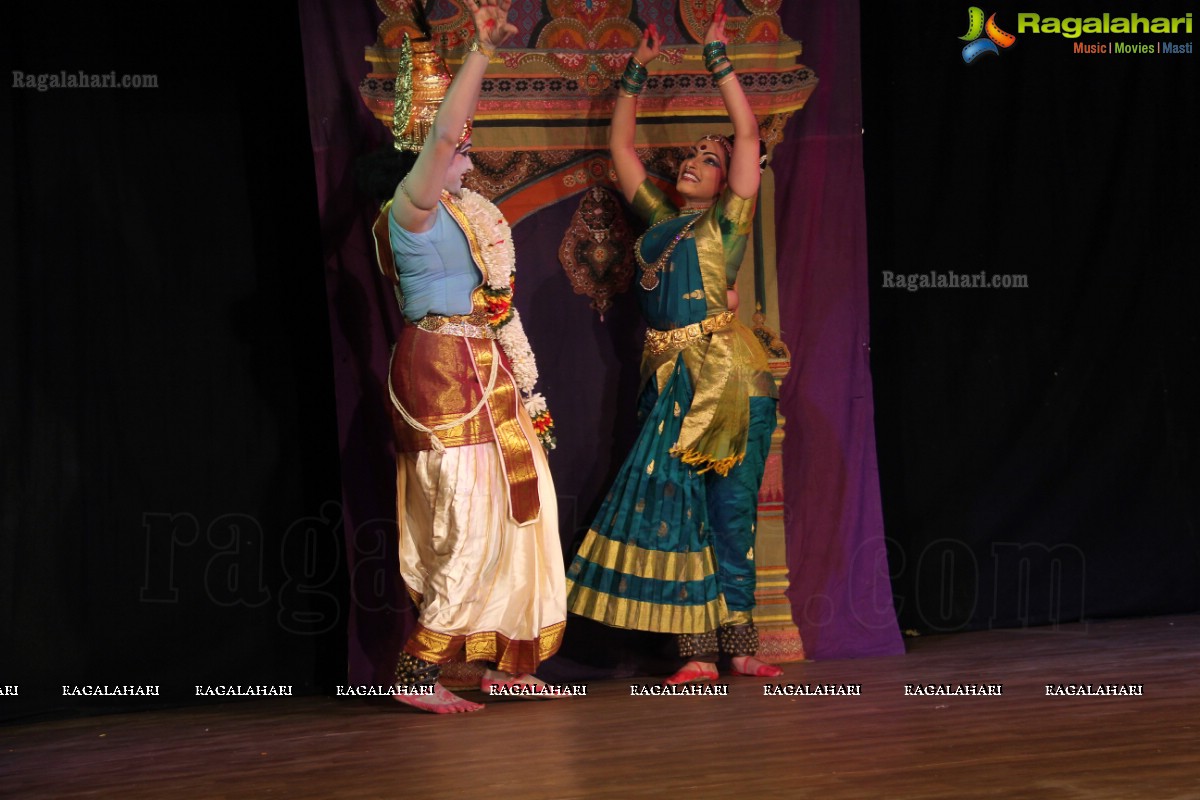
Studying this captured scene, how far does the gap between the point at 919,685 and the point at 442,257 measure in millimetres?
1811

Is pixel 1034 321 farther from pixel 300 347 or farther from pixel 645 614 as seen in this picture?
pixel 300 347

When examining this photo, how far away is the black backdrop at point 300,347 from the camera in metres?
4.07

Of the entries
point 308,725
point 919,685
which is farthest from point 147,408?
point 919,685

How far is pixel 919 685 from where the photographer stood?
383 cm

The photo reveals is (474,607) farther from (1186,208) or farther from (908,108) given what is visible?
(1186,208)

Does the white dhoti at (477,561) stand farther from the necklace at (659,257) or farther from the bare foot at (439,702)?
the necklace at (659,257)

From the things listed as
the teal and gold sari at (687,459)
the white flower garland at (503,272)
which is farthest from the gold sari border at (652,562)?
the white flower garland at (503,272)

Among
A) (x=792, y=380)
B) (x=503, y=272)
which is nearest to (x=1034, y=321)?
(x=792, y=380)

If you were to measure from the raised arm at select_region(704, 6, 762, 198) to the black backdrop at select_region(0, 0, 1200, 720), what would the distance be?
3.24 feet

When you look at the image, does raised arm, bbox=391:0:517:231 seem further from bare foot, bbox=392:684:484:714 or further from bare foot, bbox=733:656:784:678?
bare foot, bbox=733:656:784:678

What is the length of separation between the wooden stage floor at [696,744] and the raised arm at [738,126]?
1.51 m

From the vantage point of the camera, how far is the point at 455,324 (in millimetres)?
3746

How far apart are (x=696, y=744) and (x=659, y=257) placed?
5.19 ft

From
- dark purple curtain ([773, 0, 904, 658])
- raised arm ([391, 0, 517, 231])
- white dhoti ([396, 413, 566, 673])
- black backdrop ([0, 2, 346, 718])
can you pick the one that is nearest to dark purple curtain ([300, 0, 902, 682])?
dark purple curtain ([773, 0, 904, 658])
